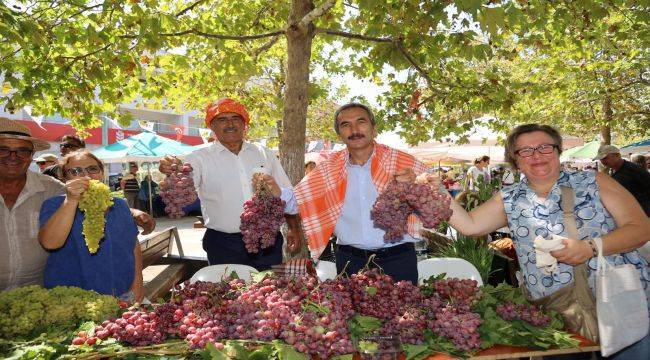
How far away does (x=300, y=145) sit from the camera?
4.87 metres

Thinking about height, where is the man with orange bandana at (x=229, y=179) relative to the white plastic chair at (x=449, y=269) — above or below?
above

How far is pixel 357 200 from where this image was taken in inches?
122

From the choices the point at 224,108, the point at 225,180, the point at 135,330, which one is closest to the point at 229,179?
the point at 225,180

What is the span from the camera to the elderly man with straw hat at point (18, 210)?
2908mm

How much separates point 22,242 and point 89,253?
49cm

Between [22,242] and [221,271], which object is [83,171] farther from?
[221,271]

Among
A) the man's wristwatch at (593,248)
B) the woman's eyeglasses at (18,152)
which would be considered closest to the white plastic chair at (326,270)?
the man's wristwatch at (593,248)

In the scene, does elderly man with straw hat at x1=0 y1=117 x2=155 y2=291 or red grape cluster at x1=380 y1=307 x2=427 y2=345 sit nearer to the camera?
red grape cluster at x1=380 y1=307 x2=427 y2=345

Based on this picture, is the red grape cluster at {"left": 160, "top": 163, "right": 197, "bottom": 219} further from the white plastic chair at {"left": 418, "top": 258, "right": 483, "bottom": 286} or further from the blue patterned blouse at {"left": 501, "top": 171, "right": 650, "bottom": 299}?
the white plastic chair at {"left": 418, "top": 258, "right": 483, "bottom": 286}

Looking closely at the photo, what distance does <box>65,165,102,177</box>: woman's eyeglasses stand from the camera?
2852 mm

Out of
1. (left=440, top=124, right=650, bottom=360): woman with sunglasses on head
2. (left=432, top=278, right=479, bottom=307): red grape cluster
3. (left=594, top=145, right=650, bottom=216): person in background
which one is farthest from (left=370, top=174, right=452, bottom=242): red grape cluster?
(left=594, top=145, right=650, bottom=216): person in background

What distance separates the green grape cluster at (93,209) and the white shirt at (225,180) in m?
0.99

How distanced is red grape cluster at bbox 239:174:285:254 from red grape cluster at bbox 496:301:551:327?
49.1 inches

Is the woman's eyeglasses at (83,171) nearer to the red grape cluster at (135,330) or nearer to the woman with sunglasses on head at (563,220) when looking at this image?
the red grape cluster at (135,330)
